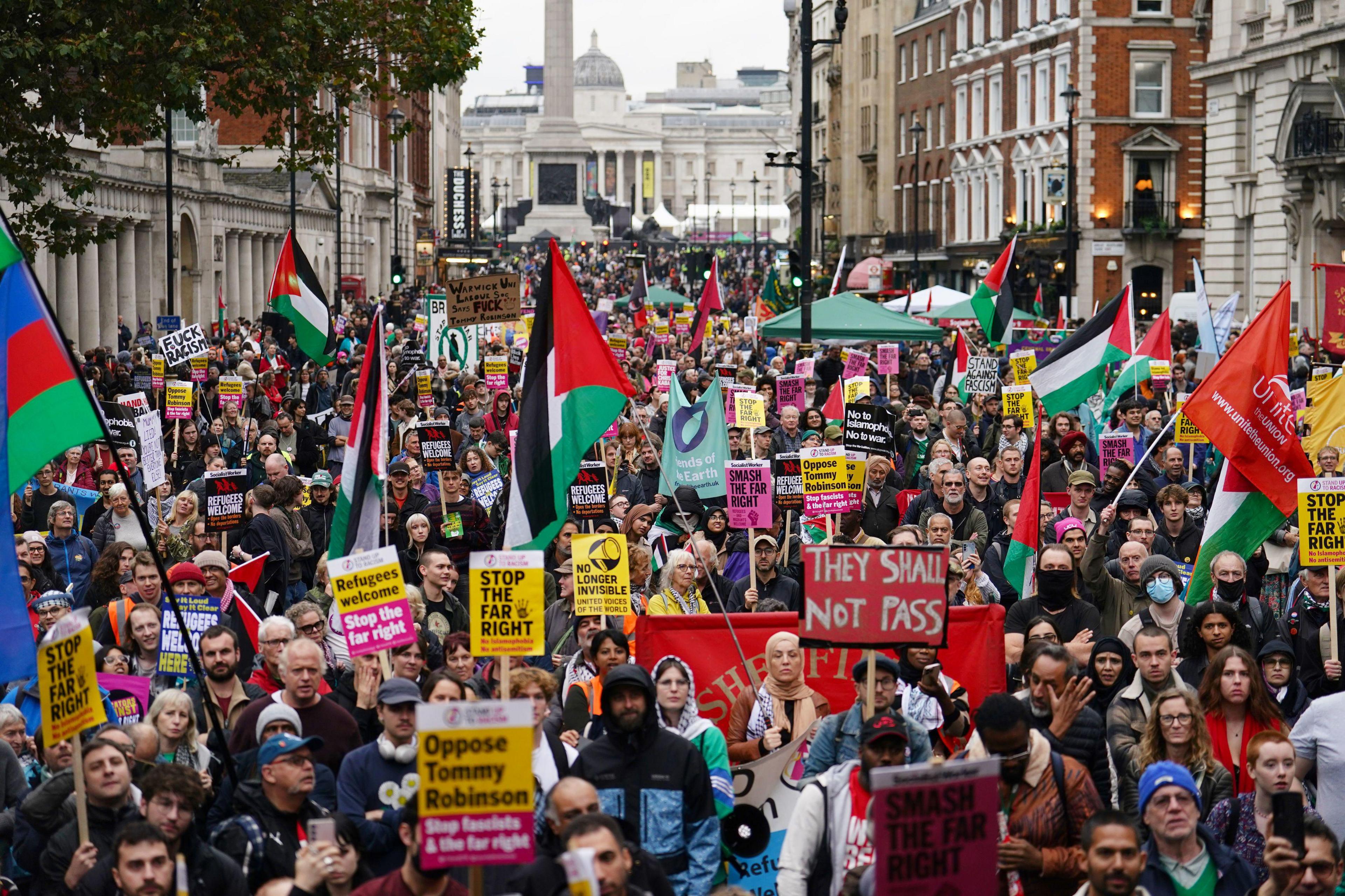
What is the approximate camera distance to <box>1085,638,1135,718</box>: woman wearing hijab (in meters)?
8.62

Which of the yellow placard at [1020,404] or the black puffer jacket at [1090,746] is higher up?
the yellow placard at [1020,404]

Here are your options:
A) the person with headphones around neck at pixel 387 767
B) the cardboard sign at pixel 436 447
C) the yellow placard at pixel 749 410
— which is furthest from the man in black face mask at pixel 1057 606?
the yellow placard at pixel 749 410

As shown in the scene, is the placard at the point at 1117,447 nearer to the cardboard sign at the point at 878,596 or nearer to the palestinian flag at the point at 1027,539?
the palestinian flag at the point at 1027,539

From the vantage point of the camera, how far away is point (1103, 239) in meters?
57.6

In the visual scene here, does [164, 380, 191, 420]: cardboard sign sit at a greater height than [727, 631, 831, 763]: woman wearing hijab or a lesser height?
greater

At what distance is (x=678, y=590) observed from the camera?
11141mm

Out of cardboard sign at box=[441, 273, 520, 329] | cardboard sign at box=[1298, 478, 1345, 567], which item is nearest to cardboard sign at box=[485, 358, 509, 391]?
cardboard sign at box=[441, 273, 520, 329]

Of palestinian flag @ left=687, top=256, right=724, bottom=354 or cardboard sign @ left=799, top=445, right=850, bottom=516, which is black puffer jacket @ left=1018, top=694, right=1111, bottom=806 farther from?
palestinian flag @ left=687, top=256, right=724, bottom=354

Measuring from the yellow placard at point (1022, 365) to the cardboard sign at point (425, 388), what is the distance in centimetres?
742

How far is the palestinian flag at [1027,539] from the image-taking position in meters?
12.3

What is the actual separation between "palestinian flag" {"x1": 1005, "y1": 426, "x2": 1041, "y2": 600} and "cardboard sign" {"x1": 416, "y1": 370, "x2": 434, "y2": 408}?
12.4m

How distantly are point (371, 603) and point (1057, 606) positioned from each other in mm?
3741

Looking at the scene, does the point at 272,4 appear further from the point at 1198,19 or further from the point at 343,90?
the point at 1198,19

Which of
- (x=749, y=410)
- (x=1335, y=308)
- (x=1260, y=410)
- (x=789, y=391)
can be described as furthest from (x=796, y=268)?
(x=1260, y=410)
